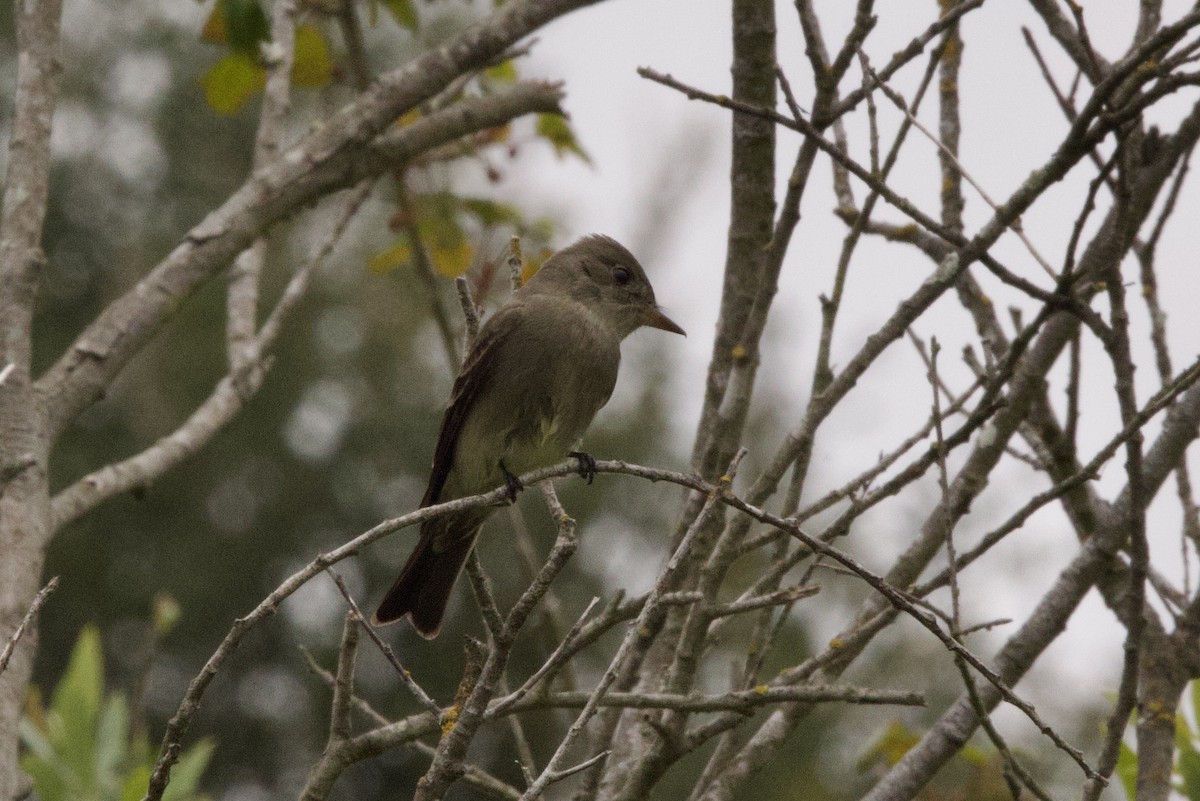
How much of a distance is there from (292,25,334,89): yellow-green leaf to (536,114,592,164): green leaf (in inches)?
29.4

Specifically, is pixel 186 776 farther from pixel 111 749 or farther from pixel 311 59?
pixel 311 59

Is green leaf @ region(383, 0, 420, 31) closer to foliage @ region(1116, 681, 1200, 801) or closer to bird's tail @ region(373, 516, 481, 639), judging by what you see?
bird's tail @ region(373, 516, 481, 639)

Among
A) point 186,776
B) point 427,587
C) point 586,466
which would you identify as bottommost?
point 186,776

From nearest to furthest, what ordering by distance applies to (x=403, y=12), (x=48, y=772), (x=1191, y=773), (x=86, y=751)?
(x=1191, y=773) < (x=48, y=772) < (x=86, y=751) < (x=403, y=12)

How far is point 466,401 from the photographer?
441cm

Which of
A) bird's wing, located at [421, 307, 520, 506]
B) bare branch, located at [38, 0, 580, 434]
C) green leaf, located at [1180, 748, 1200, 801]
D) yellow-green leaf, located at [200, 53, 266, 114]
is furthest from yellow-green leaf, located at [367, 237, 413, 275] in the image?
green leaf, located at [1180, 748, 1200, 801]

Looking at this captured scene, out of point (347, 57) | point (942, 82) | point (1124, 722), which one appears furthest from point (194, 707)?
point (347, 57)

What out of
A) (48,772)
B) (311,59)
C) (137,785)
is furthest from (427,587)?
(311,59)

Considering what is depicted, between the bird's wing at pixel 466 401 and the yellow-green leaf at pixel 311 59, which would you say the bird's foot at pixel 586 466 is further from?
the yellow-green leaf at pixel 311 59

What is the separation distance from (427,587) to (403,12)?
5.65 feet

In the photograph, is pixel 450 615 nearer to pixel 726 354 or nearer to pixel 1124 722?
pixel 726 354

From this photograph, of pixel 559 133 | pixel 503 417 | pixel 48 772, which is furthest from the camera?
pixel 559 133

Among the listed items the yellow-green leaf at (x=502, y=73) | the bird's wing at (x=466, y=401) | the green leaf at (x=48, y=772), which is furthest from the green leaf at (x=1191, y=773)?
the green leaf at (x=48, y=772)

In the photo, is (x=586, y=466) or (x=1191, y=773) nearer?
(x=1191, y=773)
